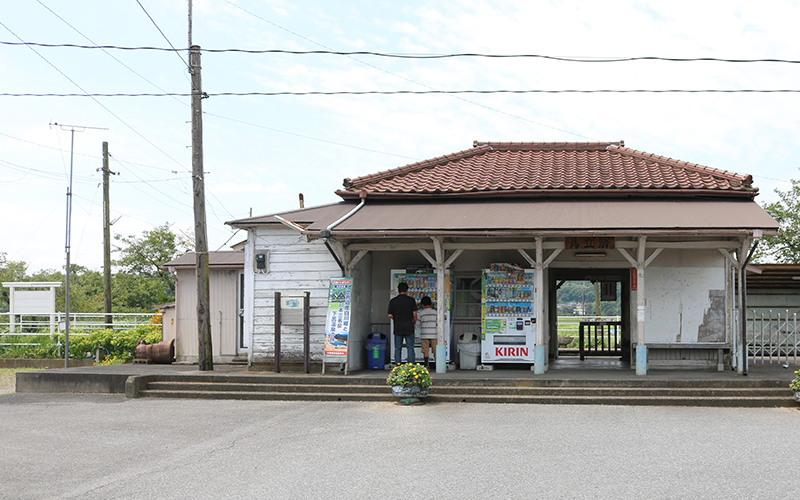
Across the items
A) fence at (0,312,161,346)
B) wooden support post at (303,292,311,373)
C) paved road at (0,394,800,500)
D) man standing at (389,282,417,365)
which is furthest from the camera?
fence at (0,312,161,346)

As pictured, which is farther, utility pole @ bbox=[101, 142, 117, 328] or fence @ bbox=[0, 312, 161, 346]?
utility pole @ bbox=[101, 142, 117, 328]

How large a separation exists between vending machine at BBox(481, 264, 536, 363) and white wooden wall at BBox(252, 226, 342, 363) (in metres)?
2.97

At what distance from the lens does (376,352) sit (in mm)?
13781

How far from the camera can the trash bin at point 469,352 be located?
45.1 feet

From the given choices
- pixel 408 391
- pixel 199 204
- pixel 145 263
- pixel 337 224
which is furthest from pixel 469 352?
pixel 145 263

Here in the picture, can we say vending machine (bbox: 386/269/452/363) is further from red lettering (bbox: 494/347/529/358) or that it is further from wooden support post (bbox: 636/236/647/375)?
wooden support post (bbox: 636/236/647/375)

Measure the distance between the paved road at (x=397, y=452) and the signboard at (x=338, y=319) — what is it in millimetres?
1789

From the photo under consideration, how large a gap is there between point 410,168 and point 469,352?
4681 millimetres

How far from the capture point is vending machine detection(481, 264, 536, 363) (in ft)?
43.6

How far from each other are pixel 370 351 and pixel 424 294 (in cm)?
152

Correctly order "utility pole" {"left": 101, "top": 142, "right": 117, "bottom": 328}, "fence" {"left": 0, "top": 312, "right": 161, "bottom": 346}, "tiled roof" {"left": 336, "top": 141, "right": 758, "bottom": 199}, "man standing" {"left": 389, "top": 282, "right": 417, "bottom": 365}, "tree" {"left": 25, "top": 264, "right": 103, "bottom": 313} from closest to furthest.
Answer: "man standing" {"left": 389, "top": 282, "right": 417, "bottom": 365}
"tiled roof" {"left": 336, "top": 141, "right": 758, "bottom": 199}
"fence" {"left": 0, "top": 312, "right": 161, "bottom": 346}
"utility pole" {"left": 101, "top": 142, "right": 117, "bottom": 328}
"tree" {"left": 25, "top": 264, "right": 103, "bottom": 313}

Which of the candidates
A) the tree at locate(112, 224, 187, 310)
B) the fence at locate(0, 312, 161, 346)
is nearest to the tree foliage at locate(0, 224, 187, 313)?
the tree at locate(112, 224, 187, 310)

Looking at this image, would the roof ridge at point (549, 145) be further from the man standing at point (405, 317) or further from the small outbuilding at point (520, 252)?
the man standing at point (405, 317)

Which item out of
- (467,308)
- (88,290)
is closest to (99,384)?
(467,308)
